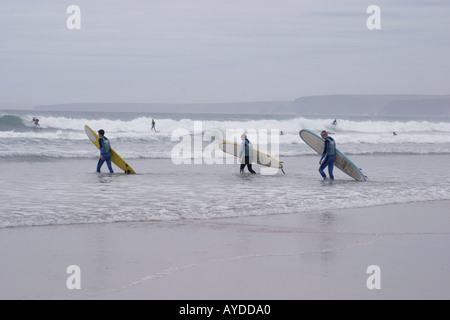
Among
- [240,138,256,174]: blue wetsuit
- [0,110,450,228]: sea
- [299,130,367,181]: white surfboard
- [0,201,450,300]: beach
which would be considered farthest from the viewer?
[240,138,256,174]: blue wetsuit

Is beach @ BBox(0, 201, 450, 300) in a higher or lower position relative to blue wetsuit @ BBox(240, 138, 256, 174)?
lower

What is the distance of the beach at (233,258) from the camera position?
5.54 m

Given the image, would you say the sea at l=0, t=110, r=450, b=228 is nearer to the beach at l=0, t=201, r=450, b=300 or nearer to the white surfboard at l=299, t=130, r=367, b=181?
the white surfboard at l=299, t=130, r=367, b=181

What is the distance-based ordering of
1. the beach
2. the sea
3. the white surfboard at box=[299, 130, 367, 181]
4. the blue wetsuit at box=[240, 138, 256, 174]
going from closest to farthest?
the beach
the sea
the white surfboard at box=[299, 130, 367, 181]
the blue wetsuit at box=[240, 138, 256, 174]

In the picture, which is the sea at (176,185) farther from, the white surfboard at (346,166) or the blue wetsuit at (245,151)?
the blue wetsuit at (245,151)

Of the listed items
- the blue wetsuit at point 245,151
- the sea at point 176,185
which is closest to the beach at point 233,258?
the sea at point 176,185

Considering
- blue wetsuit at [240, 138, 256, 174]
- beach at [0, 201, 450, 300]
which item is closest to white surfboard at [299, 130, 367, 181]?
blue wetsuit at [240, 138, 256, 174]

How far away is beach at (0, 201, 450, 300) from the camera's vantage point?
554 cm

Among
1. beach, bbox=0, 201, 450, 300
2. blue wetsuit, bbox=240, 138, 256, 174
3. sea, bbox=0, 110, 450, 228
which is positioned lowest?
beach, bbox=0, 201, 450, 300

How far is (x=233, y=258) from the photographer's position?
22.6 ft

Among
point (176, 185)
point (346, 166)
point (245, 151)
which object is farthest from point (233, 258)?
point (245, 151)

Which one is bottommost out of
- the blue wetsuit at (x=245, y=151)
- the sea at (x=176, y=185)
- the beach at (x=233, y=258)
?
the beach at (x=233, y=258)

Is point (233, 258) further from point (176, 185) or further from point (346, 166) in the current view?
point (346, 166)
